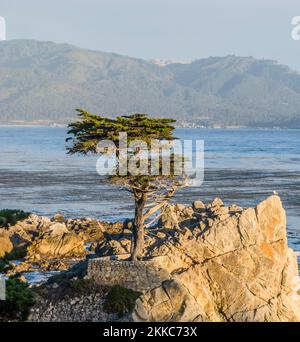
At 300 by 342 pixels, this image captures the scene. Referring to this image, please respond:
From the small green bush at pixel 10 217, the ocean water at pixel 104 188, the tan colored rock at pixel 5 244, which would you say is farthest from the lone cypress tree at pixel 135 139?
the ocean water at pixel 104 188

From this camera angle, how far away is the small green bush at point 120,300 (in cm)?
2630

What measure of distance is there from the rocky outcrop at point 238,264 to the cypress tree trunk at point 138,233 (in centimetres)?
67

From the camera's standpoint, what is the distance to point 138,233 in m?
29.7

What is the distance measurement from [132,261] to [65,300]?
2.81 meters

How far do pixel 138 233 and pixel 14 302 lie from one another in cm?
1290

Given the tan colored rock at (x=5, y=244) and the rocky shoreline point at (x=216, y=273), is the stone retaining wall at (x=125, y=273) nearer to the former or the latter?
the rocky shoreline point at (x=216, y=273)

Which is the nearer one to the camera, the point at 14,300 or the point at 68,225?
the point at 14,300

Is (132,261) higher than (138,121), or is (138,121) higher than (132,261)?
(138,121)
